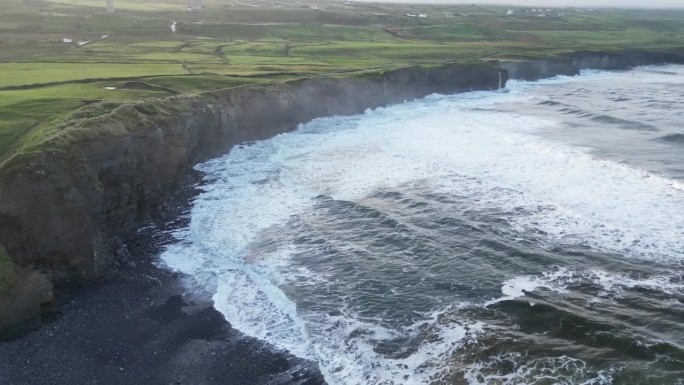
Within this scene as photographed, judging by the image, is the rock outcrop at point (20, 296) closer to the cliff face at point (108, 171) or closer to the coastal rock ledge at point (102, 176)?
the coastal rock ledge at point (102, 176)

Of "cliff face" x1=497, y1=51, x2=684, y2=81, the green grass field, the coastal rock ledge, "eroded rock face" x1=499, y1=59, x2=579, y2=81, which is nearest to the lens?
the coastal rock ledge

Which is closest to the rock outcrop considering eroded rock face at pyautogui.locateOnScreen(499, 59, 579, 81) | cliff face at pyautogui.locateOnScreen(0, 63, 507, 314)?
cliff face at pyautogui.locateOnScreen(0, 63, 507, 314)

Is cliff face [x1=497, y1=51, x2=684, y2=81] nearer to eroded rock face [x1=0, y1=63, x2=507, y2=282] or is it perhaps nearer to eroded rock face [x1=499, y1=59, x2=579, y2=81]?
eroded rock face [x1=499, y1=59, x2=579, y2=81]

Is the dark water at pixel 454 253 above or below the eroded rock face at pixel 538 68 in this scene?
below

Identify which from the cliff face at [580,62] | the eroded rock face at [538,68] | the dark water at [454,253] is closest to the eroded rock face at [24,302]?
the dark water at [454,253]

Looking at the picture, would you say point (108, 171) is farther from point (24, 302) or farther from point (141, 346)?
point (141, 346)

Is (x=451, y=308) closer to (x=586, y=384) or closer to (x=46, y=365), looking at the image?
→ (x=586, y=384)
